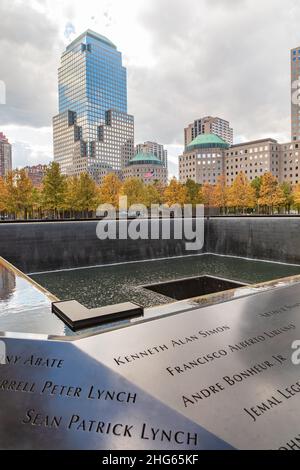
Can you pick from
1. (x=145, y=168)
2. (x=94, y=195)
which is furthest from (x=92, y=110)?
(x=94, y=195)

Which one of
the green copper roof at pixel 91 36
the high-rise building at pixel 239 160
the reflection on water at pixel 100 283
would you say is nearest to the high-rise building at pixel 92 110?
the green copper roof at pixel 91 36

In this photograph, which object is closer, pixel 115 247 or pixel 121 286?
pixel 121 286

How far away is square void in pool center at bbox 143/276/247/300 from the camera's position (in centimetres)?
1134

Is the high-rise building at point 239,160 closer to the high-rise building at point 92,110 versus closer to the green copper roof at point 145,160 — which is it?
the green copper roof at point 145,160

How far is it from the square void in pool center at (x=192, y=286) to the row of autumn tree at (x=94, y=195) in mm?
20709

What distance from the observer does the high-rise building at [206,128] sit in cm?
14140

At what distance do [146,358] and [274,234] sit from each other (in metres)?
15.4

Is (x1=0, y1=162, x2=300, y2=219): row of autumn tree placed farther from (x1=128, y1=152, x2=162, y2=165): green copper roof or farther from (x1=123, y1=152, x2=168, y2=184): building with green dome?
(x1=128, y1=152, x2=162, y2=165): green copper roof

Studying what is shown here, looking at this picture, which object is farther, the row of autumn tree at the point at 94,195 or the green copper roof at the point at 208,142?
the green copper roof at the point at 208,142

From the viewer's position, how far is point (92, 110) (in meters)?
127

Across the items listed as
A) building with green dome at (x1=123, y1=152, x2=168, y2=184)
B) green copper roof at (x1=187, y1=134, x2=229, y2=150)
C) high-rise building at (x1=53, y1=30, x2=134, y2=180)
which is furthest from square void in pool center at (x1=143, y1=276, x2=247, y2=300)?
high-rise building at (x1=53, y1=30, x2=134, y2=180)

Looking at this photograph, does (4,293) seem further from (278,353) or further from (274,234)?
(274,234)
